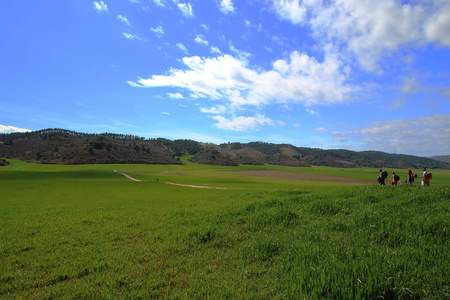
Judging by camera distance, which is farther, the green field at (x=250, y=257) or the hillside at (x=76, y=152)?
the hillside at (x=76, y=152)

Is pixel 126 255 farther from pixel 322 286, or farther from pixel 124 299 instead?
pixel 322 286

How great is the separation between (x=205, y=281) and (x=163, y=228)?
4.66 m

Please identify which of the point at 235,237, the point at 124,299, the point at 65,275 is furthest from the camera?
the point at 235,237

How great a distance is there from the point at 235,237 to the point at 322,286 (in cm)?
352

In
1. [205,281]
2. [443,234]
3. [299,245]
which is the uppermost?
[443,234]

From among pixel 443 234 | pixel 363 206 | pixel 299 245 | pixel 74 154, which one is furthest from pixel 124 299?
pixel 74 154

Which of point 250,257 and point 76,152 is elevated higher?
point 76,152

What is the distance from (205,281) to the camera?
4.54 meters

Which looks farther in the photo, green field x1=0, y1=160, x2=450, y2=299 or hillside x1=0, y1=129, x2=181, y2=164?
hillside x1=0, y1=129, x2=181, y2=164

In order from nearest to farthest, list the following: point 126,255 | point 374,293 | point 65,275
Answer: point 374,293, point 65,275, point 126,255

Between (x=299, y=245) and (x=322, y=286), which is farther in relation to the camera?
(x=299, y=245)

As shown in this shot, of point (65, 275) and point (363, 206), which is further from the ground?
point (363, 206)

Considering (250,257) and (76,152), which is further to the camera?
(76,152)

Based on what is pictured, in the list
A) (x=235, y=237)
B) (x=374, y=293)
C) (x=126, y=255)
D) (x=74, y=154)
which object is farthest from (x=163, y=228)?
(x=74, y=154)
